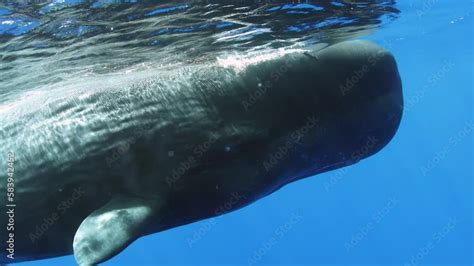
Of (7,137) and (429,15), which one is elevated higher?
(7,137)

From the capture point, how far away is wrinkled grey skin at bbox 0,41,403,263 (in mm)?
3635

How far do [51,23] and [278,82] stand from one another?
543 cm

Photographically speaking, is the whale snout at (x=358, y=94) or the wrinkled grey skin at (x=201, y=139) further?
the whale snout at (x=358, y=94)

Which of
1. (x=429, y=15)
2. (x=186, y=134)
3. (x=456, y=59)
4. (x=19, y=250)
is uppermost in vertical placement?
(x=186, y=134)

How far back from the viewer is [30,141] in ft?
13.1

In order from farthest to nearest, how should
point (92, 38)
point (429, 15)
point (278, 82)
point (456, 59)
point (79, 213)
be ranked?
point (456, 59) → point (429, 15) → point (92, 38) → point (278, 82) → point (79, 213)

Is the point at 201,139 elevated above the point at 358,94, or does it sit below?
below

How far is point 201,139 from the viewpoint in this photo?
3.75m

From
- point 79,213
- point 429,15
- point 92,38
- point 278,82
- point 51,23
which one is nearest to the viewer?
point 79,213

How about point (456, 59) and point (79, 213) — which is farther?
point (456, 59)

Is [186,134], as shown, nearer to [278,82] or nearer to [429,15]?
[278,82]

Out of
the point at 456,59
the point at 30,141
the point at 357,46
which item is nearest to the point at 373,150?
the point at 357,46

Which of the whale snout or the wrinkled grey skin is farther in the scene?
the whale snout

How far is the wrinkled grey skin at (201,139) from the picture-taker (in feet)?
11.9
